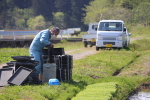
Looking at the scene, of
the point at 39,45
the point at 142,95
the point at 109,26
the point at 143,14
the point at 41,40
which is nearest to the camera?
the point at 41,40

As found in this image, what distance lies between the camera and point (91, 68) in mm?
15789

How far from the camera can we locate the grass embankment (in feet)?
32.0

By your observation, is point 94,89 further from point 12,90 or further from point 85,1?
point 85,1

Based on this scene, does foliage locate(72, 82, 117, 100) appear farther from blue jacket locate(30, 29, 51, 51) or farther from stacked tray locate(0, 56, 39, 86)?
blue jacket locate(30, 29, 51, 51)

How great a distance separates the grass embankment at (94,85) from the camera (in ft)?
32.0

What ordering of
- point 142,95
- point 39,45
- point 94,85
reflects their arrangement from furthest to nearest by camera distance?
point 142,95, point 39,45, point 94,85

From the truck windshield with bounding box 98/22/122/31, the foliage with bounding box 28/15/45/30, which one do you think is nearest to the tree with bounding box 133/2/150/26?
the foliage with bounding box 28/15/45/30

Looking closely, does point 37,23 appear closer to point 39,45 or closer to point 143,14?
point 143,14

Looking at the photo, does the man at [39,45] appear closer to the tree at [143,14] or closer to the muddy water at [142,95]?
the muddy water at [142,95]

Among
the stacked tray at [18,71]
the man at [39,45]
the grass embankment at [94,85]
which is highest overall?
the man at [39,45]

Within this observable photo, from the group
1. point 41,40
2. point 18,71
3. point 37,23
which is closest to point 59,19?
point 37,23

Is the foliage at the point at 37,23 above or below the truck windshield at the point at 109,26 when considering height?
below

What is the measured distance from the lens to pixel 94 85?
11.9m

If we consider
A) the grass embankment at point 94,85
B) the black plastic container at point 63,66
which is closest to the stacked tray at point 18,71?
the grass embankment at point 94,85
